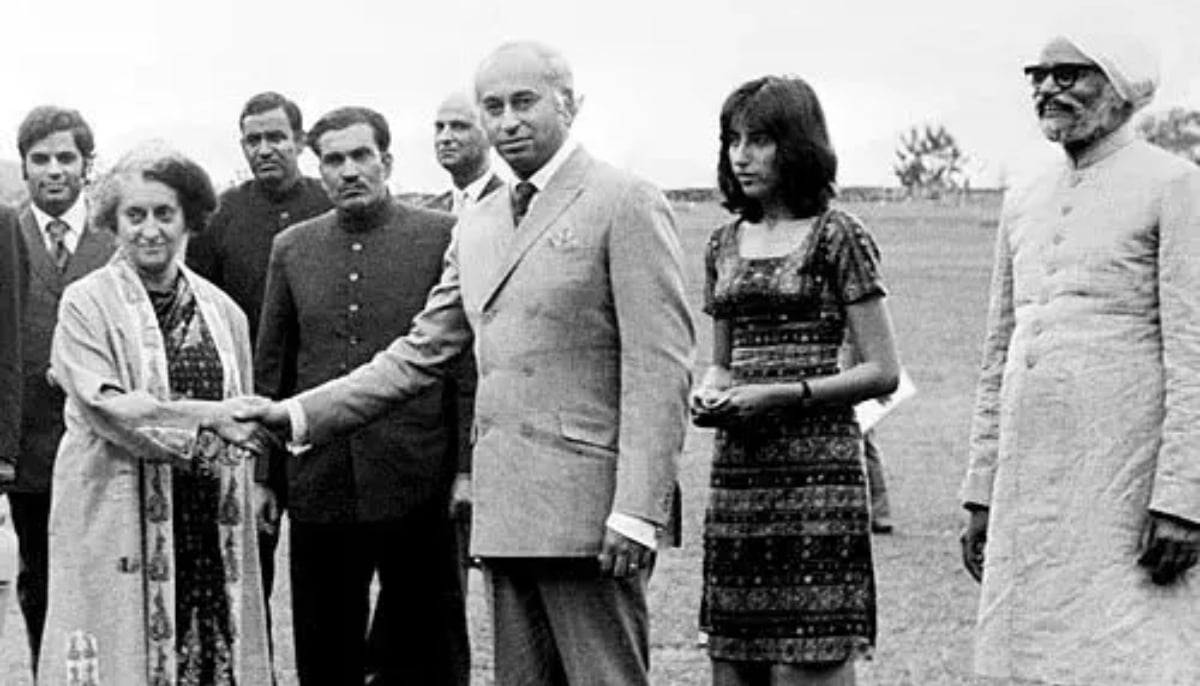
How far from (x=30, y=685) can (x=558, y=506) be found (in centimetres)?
447

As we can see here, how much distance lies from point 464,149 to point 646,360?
9.98 ft

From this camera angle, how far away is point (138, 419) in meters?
6.62

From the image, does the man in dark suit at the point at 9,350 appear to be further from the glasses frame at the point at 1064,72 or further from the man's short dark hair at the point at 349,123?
the glasses frame at the point at 1064,72

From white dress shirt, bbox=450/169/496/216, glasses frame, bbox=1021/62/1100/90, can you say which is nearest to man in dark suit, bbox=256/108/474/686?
white dress shirt, bbox=450/169/496/216

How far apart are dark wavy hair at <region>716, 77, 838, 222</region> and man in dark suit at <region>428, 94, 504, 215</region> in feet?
8.28

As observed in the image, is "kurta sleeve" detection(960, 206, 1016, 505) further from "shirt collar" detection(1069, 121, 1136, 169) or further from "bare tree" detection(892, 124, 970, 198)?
"bare tree" detection(892, 124, 970, 198)

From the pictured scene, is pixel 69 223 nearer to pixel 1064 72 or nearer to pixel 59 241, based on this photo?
pixel 59 241

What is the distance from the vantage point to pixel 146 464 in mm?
6816

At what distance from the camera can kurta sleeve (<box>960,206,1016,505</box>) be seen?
6.28 metres

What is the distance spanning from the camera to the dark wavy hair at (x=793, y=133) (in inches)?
248

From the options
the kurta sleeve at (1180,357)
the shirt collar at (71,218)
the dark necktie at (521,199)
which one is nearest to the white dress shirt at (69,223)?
the shirt collar at (71,218)

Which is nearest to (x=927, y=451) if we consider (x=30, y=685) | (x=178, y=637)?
(x=30, y=685)

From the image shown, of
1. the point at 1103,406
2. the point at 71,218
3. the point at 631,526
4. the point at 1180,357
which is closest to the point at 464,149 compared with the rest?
the point at 71,218

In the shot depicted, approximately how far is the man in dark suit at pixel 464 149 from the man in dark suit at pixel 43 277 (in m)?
1.21
